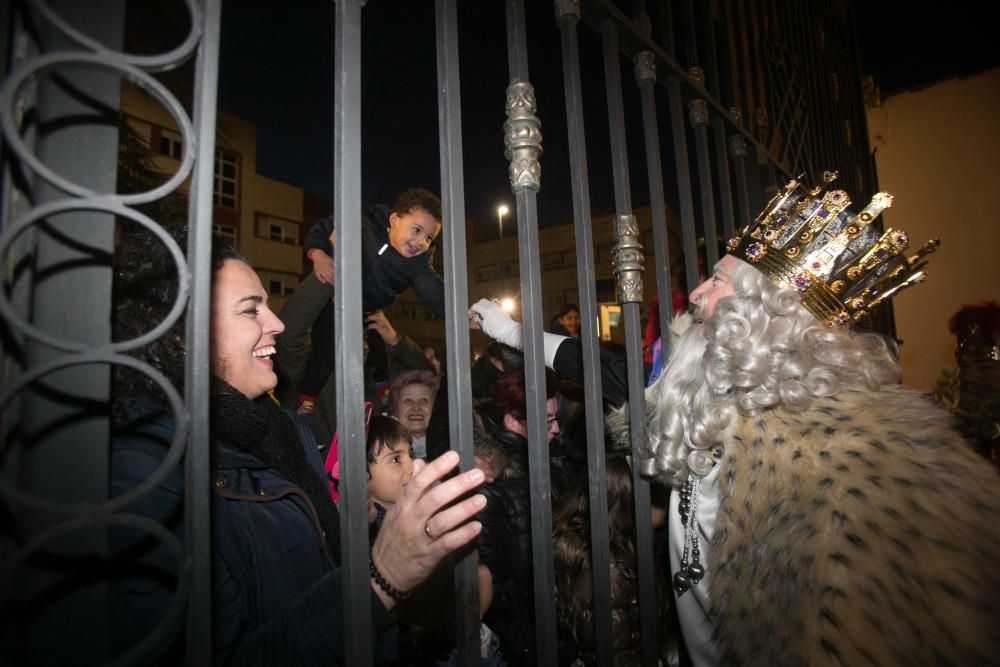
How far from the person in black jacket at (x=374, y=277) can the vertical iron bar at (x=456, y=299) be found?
6.15 feet

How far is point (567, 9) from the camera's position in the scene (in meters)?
1.43

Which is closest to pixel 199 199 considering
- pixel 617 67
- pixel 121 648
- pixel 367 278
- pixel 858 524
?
pixel 121 648

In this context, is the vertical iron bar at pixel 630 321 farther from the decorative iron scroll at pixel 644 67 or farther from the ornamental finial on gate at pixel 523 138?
the ornamental finial on gate at pixel 523 138

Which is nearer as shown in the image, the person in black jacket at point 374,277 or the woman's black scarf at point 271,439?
the woman's black scarf at point 271,439

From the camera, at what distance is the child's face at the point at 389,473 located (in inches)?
109

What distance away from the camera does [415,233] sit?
3.31 metres

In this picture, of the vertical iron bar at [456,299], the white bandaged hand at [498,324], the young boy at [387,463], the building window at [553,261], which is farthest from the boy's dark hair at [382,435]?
the building window at [553,261]

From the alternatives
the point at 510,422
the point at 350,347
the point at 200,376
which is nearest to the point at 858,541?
the point at 350,347

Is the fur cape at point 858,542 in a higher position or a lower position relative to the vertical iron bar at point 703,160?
lower

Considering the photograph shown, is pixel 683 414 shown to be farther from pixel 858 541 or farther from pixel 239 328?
pixel 239 328

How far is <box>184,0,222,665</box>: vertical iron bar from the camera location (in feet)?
2.36

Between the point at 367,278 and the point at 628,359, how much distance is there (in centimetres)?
220

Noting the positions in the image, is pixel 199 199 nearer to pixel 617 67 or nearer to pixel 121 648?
pixel 121 648

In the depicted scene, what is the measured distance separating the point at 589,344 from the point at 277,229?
26.5 m
